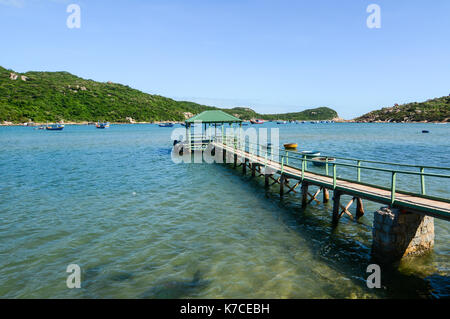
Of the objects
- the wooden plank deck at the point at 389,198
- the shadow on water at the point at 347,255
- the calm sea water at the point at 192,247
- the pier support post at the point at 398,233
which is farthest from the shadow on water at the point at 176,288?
the wooden plank deck at the point at 389,198

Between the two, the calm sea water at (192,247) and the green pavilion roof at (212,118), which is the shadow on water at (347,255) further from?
the green pavilion roof at (212,118)

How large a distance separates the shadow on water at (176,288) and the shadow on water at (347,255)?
3.58 m

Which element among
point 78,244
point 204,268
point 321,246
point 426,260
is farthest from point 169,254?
point 426,260

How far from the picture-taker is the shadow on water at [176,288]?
24.1 feet

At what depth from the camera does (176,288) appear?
25.2 feet

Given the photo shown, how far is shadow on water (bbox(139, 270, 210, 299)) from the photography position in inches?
289

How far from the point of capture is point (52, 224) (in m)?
12.6

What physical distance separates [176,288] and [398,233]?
23.1 ft

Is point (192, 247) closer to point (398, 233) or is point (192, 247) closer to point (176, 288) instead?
point (176, 288)

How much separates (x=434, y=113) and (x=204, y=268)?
715 ft
